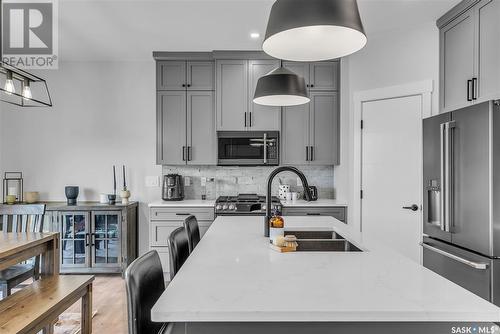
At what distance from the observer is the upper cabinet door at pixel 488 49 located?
249 centimetres

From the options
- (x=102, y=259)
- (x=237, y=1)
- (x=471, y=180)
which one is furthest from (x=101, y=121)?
(x=471, y=180)

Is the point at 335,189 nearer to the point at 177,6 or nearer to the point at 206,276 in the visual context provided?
the point at 177,6

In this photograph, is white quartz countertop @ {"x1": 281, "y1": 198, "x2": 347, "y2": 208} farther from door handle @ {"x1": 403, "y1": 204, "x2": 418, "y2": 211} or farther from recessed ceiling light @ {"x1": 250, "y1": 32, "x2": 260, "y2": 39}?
recessed ceiling light @ {"x1": 250, "y1": 32, "x2": 260, "y2": 39}

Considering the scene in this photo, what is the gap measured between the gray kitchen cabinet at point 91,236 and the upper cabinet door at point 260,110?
1874mm

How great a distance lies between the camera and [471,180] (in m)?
2.32

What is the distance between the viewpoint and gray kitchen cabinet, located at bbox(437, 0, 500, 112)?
253cm

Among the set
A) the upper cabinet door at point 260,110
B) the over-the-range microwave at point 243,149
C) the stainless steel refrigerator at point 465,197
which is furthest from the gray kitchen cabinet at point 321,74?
the stainless steel refrigerator at point 465,197

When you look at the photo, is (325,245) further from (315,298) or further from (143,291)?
(143,291)

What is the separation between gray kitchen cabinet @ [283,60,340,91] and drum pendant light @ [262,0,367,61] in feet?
8.70

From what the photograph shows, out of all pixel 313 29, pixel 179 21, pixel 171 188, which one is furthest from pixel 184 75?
pixel 313 29

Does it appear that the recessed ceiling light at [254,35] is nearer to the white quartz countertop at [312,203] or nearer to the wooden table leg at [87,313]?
the white quartz countertop at [312,203]

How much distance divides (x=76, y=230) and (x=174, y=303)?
11.3ft

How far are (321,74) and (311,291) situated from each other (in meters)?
3.47

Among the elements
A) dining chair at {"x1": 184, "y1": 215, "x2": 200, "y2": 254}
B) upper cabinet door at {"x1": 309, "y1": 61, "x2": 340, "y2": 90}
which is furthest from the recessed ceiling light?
dining chair at {"x1": 184, "y1": 215, "x2": 200, "y2": 254}
